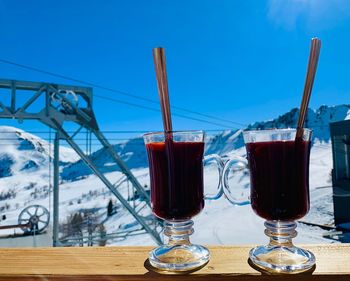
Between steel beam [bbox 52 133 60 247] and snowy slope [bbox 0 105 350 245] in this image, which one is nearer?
snowy slope [bbox 0 105 350 245]

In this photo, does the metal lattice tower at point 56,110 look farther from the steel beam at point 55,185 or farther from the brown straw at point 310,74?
the brown straw at point 310,74

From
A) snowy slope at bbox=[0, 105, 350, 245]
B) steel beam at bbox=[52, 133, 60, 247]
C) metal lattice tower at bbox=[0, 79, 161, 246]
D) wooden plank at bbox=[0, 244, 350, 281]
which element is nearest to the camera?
wooden plank at bbox=[0, 244, 350, 281]

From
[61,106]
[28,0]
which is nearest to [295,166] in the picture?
[61,106]

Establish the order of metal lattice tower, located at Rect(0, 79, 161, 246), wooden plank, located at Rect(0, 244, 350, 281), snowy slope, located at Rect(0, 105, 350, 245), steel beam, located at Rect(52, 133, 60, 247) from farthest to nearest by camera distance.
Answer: steel beam, located at Rect(52, 133, 60, 247) → metal lattice tower, located at Rect(0, 79, 161, 246) → snowy slope, located at Rect(0, 105, 350, 245) → wooden plank, located at Rect(0, 244, 350, 281)

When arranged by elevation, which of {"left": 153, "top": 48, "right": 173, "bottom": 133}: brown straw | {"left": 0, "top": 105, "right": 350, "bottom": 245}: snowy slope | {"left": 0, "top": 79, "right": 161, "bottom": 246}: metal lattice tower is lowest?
{"left": 0, "top": 105, "right": 350, "bottom": 245}: snowy slope

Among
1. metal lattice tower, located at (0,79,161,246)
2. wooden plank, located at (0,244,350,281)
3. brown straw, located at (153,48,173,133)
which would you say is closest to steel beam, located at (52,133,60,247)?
metal lattice tower, located at (0,79,161,246)

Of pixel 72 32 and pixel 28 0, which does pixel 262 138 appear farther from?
pixel 72 32

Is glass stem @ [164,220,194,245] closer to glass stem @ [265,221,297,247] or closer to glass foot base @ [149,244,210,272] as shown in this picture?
glass foot base @ [149,244,210,272]
